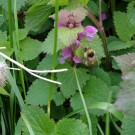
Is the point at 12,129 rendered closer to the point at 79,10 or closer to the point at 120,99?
the point at 79,10

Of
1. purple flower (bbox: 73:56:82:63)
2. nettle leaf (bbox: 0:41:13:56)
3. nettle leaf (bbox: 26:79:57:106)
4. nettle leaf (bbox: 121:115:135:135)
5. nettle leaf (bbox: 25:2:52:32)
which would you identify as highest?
nettle leaf (bbox: 25:2:52:32)

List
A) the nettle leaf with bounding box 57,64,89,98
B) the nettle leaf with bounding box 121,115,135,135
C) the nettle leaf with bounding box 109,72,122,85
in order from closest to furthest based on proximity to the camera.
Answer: the nettle leaf with bounding box 121,115,135,135 → the nettle leaf with bounding box 57,64,89,98 → the nettle leaf with bounding box 109,72,122,85

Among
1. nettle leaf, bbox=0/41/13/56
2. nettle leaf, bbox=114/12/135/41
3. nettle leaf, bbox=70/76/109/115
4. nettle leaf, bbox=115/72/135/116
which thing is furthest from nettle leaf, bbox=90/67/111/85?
nettle leaf, bbox=115/72/135/116

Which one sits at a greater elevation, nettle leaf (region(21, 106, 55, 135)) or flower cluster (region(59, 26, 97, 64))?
flower cluster (region(59, 26, 97, 64))

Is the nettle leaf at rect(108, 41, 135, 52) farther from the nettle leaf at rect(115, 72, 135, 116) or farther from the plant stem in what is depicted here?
the nettle leaf at rect(115, 72, 135, 116)

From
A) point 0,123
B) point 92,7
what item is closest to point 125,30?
point 92,7

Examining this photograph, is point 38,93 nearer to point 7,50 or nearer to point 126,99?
point 7,50
